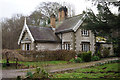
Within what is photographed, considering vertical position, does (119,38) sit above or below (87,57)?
above

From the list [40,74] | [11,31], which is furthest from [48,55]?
[11,31]

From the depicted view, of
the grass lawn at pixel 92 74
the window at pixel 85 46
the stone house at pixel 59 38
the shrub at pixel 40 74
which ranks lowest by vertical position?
the grass lawn at pixel 92 74

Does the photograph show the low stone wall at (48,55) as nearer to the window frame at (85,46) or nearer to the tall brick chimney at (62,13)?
the window frame at (85,46)

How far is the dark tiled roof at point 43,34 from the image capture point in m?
20.2

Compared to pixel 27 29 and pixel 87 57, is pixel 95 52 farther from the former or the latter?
pixel 27 29

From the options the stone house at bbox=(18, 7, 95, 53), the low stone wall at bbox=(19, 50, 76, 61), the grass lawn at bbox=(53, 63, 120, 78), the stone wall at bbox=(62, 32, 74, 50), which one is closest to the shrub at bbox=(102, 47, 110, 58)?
the stone house at bbox=(18, 7, 95, 53)

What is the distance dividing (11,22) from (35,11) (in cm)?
688

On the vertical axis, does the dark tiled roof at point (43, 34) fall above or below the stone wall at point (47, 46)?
above

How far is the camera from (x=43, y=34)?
70.7 feet

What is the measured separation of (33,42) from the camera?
65.5 ft

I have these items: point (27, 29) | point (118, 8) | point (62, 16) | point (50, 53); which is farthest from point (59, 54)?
point (118, 8)

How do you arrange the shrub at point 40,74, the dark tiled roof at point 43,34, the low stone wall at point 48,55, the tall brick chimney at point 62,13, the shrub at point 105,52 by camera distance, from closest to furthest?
the shrub at point 40,74 < the low stone wall at point 48,55 < the dark tiled roof at point 43,34 < the shrub at point 105,52 < the tall brick chimney at point 62,13

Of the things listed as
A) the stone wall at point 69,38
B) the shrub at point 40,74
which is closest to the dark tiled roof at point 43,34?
the stone wall at point 69,38

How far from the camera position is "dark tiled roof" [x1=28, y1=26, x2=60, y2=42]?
2024cm
